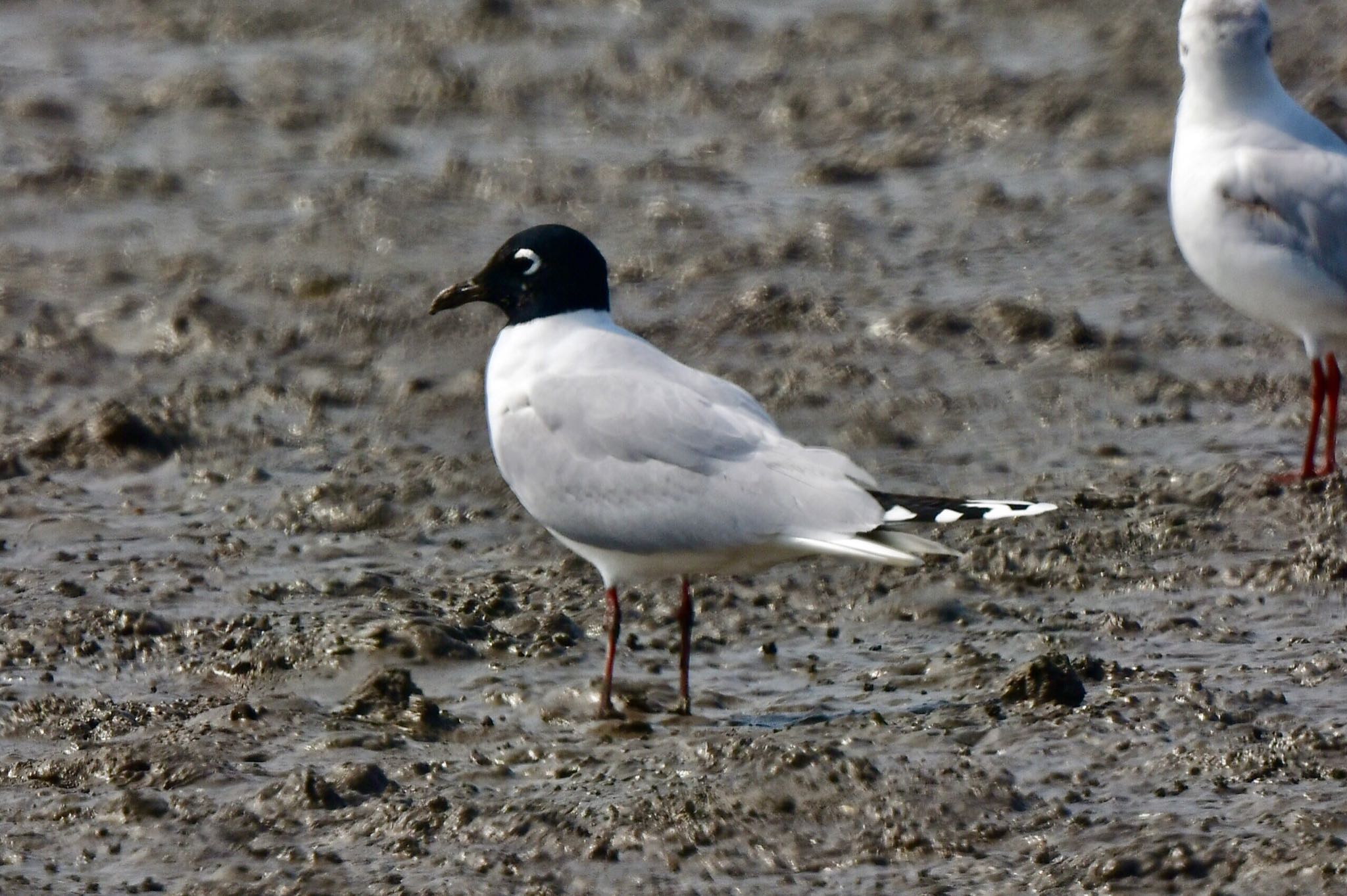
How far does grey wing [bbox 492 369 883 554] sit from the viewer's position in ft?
19.8

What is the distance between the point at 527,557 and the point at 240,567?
964mm

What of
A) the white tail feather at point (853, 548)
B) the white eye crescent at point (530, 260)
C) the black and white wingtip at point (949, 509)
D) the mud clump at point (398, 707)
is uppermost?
the white eye crescent at point (530, 260)

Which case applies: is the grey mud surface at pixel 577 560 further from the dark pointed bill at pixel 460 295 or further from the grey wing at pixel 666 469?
the dark pointed bill at pixel 460 295

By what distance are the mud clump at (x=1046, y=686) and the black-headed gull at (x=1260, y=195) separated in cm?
199

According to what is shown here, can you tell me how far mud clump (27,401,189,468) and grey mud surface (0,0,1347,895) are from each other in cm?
2

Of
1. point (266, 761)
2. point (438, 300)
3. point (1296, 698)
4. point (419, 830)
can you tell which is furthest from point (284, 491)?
point (1296, 698)

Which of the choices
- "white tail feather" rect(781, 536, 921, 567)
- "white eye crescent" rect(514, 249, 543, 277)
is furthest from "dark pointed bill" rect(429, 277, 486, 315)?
"white tail feather" rect(781, 536, 921, 567)

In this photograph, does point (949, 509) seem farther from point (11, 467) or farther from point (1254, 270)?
point (11, 467)

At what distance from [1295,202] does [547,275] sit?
281cm

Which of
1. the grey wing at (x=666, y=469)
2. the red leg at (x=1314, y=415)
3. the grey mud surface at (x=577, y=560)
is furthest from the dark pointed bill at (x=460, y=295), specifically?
the red leg at (x=1314, y=415)

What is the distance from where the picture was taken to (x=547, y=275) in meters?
6.82

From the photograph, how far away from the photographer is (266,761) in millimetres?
5887

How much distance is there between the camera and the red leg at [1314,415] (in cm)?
765

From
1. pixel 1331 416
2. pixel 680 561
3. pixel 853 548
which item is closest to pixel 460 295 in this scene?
pixel 680 561
